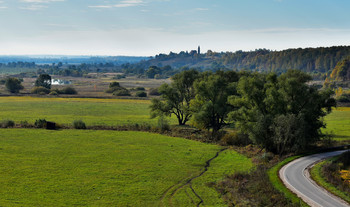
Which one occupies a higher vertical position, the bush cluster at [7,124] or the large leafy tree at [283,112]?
the large leafy tree at [283,112]

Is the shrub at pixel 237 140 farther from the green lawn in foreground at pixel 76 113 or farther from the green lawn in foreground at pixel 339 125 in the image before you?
the green lawn in foreground at pixel 76 113

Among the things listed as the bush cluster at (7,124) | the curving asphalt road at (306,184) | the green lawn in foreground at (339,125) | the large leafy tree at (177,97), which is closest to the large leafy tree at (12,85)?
the bush cluster at (7,124)

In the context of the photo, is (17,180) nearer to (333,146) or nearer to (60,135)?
(60,135)

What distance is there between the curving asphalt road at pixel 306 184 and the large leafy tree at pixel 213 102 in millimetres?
23064

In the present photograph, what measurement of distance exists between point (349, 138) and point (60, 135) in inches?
1944

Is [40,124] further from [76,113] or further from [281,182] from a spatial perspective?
[281,182]

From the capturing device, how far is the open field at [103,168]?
33.2 metres

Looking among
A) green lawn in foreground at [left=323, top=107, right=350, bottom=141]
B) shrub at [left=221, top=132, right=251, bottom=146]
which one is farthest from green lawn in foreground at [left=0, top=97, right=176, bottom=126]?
green lawn in foreground at [left=323, top=107, right=350, bottom=141]

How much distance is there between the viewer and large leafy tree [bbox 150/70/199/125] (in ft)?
253

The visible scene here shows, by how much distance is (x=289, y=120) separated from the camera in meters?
47.2

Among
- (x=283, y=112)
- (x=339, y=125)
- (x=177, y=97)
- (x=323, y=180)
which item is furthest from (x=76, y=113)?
(x=323, y=180)

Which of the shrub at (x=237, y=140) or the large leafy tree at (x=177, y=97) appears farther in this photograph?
the large leafy tree at (x=177, y=97)

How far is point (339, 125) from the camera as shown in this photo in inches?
2901

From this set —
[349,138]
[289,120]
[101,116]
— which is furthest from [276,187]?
[101,116]
